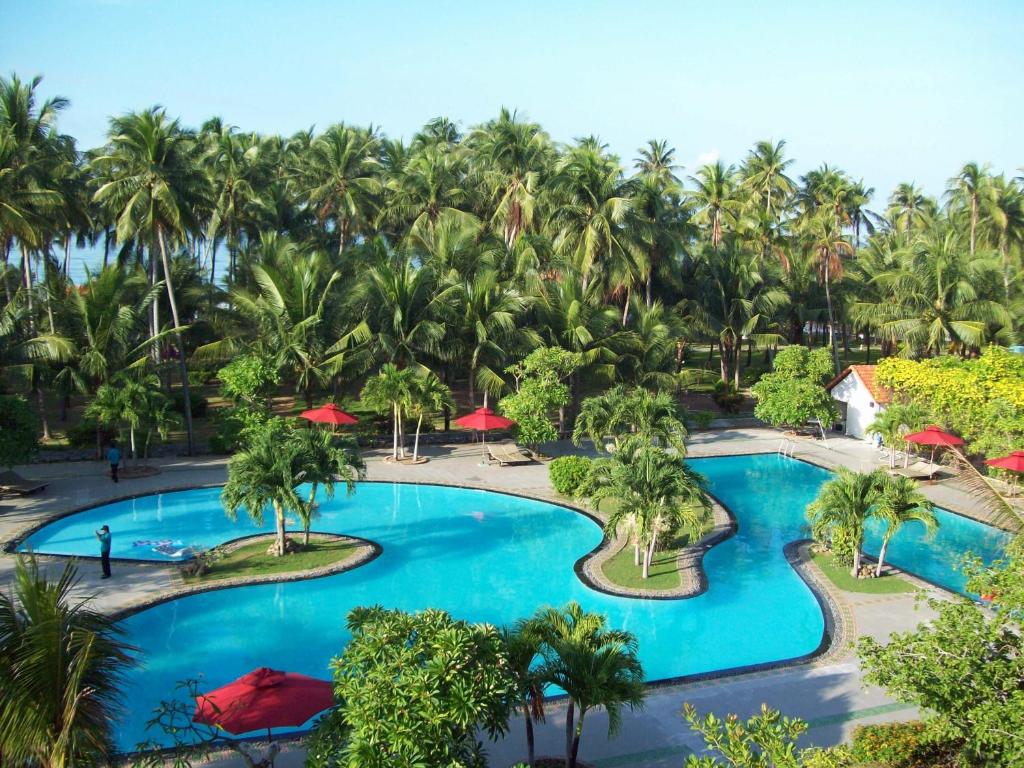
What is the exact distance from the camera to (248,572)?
1944 cm

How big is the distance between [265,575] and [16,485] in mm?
10996

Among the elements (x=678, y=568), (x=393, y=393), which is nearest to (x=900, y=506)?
(x=678, y=568)

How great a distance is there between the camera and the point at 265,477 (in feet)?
A: 63.0

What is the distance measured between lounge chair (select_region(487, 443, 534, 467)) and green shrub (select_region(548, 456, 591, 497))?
462 centimetres

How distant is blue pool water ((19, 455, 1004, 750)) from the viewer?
1608 centimetres

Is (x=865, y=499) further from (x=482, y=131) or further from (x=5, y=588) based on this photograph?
(x=482, y=131)

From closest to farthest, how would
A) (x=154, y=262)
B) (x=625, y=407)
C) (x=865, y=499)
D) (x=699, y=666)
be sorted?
(x=699, y=666), (x=865, y=499), (x=625, y=407), (x=154, y=262)

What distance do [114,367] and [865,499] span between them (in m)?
25.4

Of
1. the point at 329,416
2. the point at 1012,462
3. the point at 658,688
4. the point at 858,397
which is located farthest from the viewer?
the point at 858,397

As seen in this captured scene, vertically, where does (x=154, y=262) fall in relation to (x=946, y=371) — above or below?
above

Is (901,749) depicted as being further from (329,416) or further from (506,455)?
(329,416)

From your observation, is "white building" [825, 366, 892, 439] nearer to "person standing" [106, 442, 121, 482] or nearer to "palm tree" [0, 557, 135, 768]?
"person standing" [106, 442, 121, 482]

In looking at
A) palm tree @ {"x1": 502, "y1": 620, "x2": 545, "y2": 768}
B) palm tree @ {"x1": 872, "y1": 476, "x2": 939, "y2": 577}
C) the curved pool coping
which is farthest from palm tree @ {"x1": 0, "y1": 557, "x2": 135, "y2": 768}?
palm tree @ {"x1": 872, "y1": 476, "x2": 939, "y2": 577}

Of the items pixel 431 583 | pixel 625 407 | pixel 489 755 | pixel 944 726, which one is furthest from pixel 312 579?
pixel 944 726
